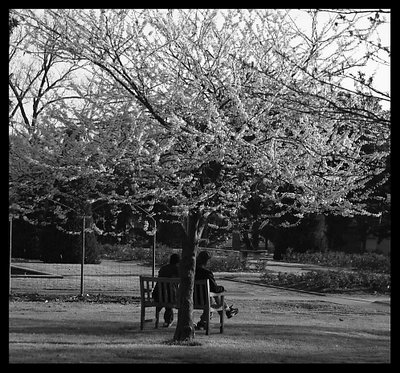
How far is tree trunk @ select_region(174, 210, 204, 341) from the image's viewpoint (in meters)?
9.92

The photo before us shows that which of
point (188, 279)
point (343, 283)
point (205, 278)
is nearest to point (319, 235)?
point (343, 283)

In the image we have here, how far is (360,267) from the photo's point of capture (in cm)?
2575

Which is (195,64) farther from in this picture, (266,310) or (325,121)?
(266,310)

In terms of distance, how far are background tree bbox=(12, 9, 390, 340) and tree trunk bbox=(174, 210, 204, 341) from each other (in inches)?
0.5

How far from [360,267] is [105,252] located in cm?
1184

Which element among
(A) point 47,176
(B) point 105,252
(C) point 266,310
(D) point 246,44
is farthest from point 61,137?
(B) point 105,252

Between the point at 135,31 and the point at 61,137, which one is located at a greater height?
the point at 135,31

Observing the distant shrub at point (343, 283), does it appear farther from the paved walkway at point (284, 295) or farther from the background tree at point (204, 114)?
the background tree at point (204, 114)

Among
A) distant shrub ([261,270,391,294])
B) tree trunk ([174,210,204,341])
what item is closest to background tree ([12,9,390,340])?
tree trunk ([174,210,204,341])

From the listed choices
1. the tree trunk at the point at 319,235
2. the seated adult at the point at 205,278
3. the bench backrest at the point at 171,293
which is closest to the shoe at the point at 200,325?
A: the seated adult at the point at 205,278

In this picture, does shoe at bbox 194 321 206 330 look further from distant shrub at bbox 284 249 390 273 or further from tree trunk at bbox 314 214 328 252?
tree trunk at bbox 314 214 328 252

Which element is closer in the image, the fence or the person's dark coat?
the person's dark coat

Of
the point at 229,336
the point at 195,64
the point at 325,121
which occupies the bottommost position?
the point at 229,336

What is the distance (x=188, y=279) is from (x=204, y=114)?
2041 mm
